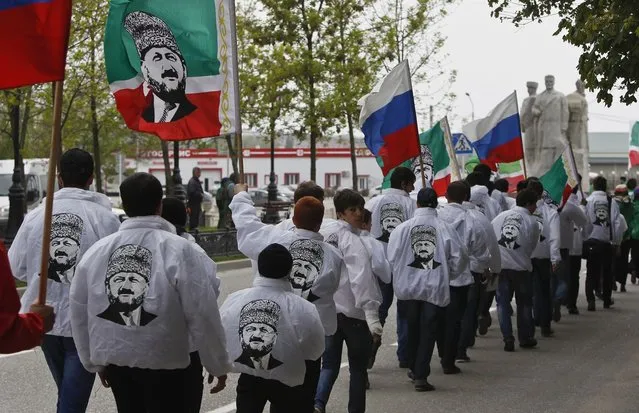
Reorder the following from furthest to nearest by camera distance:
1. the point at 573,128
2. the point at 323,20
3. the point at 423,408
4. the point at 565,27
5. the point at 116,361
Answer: the point at 323,20 → the point at 573,128 → the point at 565,27 → the point at 423,408 → the point at 116,361

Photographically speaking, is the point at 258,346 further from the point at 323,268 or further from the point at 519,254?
the point at 519,254

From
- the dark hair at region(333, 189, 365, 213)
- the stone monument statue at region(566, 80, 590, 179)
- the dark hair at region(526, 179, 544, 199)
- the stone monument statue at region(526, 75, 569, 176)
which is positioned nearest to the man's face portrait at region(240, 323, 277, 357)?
the dark hair at region(333, 189, 365, 213)

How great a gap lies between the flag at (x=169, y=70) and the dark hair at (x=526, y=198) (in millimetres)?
6572

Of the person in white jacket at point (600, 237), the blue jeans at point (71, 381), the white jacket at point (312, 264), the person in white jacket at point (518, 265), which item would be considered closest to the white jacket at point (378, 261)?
the white jacket at point (312, 264)

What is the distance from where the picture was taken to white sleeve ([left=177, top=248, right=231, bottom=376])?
6523 millimetres

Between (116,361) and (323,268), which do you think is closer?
(116,361)

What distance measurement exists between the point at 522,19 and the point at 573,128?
14.6m

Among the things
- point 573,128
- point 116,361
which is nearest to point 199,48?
point 116,361

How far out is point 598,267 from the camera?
1975 centimetres

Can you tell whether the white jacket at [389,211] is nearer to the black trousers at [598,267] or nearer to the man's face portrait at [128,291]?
the black trousers at [598,267]

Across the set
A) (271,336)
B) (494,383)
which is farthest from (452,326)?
(271,336)

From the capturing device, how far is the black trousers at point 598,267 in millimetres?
19484

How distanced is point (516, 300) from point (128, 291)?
9056mm

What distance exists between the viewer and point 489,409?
36.6ft
